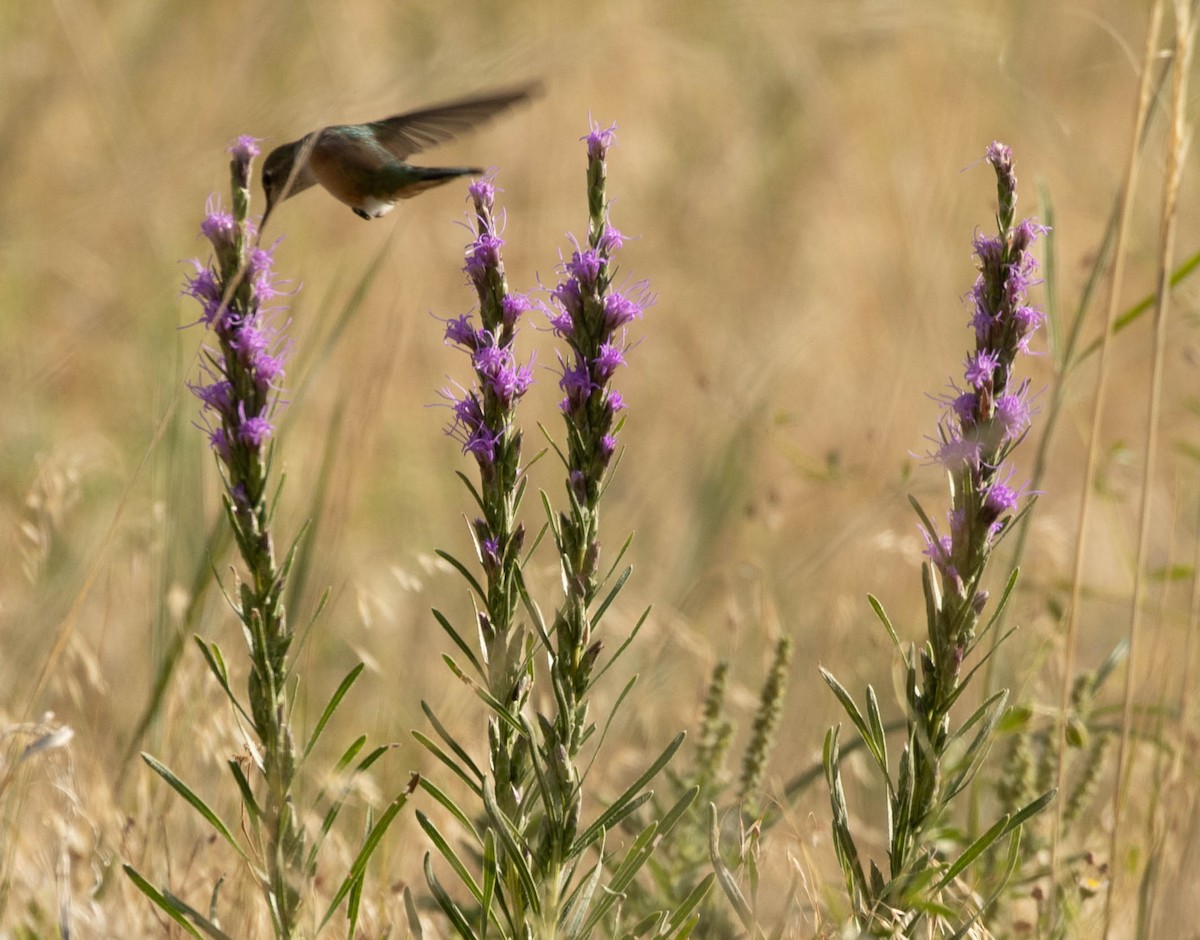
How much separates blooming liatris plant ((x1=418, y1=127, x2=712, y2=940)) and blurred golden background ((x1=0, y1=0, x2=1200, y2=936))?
850 millimetres

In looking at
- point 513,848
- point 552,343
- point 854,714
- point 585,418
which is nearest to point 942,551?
point 854,714

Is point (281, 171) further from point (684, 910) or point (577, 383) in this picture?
point (684, 910)

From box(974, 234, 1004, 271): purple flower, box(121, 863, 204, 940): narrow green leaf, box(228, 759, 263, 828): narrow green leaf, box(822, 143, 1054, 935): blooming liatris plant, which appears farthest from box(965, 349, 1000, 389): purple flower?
box(121, 863, 204, 940): narrow green leaf

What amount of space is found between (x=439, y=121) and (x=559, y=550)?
103 centimetres

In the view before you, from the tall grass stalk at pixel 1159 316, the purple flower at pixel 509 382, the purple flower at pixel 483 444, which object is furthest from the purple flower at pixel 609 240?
the tall grass stalk at pixel 1159 316

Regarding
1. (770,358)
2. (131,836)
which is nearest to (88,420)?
(770,358)

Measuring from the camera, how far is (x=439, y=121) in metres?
2.75

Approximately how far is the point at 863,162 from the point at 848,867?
7.13 metres

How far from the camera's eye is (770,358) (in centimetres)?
577

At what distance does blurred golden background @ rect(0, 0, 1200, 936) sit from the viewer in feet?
12.1

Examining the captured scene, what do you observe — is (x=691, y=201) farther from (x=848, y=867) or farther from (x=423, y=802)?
(x=848, y=867)

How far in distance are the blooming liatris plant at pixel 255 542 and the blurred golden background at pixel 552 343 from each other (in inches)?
29.3

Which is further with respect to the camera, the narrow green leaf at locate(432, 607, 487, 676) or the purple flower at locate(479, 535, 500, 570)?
the purple flower at locate(479, 535, 500, 570)

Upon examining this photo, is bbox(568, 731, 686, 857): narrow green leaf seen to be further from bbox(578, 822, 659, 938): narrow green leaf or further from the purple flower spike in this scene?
the purple flower spike
